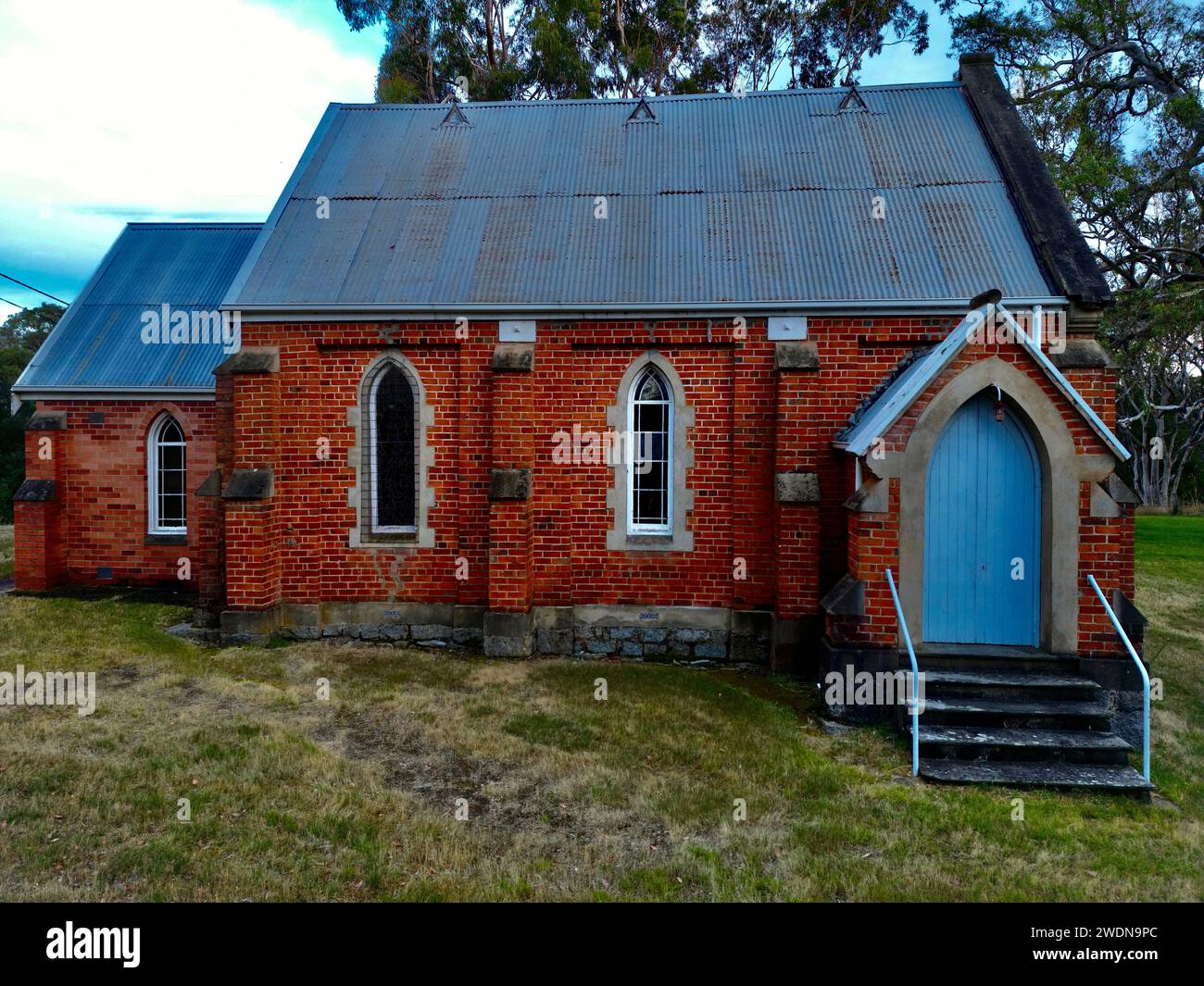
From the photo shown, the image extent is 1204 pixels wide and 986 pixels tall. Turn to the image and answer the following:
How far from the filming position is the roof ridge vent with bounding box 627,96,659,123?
1338 cm

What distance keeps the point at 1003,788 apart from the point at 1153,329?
14930mm

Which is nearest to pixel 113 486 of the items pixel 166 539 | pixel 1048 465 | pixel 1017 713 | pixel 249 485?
pixel 166 539

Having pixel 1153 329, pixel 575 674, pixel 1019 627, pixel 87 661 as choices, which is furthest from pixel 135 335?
pixel 1153 329

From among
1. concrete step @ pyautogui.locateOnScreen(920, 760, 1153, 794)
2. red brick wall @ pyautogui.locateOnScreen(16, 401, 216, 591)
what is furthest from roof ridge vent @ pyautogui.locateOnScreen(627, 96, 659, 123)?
concrete step @ pyautogui.locateOnScreen(920, 760, 1153, 794)

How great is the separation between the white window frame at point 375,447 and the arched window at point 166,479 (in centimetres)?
580

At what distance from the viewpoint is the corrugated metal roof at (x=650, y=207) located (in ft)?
33.9

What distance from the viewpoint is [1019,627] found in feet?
26.6

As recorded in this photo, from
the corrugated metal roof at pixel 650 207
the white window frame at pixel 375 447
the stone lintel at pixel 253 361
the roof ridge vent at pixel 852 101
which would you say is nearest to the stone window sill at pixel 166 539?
the stone lintel at pixel 253 361

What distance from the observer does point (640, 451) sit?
35.0 ft

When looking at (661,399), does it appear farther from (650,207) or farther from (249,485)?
(249,485)

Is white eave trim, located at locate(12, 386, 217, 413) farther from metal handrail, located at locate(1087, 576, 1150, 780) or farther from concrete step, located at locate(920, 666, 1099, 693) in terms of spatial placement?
metal handrail, located at locate(1087, 576, 1150, 780)

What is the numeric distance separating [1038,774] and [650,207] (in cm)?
950

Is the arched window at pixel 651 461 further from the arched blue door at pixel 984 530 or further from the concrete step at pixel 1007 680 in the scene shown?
the concrete step at pixel 1007 680

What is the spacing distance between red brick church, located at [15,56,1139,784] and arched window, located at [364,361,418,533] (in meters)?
0.04
